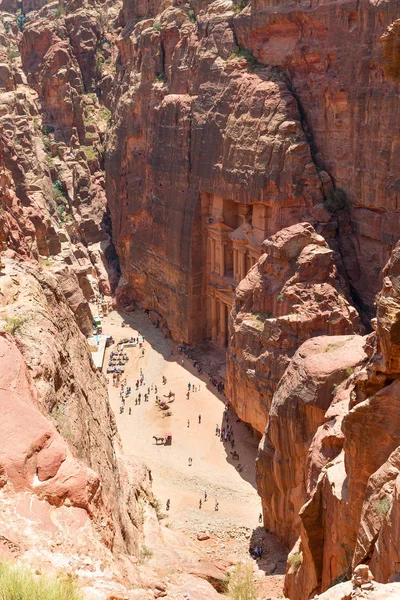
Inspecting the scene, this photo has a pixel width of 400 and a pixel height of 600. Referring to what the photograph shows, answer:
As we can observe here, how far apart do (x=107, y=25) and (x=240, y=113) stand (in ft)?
129

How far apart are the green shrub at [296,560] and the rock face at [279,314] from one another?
12.4 m

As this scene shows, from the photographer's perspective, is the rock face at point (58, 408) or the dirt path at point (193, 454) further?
the dirt path at point (193, 454)

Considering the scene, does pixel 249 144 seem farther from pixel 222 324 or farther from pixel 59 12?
pixel 59 12

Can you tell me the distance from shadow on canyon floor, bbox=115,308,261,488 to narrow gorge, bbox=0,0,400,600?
0.19 meters

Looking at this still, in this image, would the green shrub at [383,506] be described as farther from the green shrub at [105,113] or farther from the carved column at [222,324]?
the green shrub at [105,113]

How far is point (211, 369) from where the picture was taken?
4041cm

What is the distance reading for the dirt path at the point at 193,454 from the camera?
25297 mm

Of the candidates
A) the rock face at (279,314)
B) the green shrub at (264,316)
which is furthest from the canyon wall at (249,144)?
the green shrub at (264,316)

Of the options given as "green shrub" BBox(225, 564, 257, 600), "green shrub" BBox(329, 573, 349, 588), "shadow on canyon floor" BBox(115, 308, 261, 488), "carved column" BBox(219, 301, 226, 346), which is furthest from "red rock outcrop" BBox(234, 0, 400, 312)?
"green shrub" BBox(329, 573, 349, 588)

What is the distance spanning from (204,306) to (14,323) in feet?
104

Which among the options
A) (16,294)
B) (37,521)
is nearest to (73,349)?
(16,294)

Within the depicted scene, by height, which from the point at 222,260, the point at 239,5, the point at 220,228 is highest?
the point at 239,5

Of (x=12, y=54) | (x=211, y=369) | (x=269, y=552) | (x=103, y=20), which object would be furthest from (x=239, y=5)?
(x=12, y=54)

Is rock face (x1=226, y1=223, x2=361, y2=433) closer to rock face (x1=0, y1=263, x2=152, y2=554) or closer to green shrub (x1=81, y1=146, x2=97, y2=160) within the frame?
rock face (x1=0, y1=263, x2=152, y2=554)
